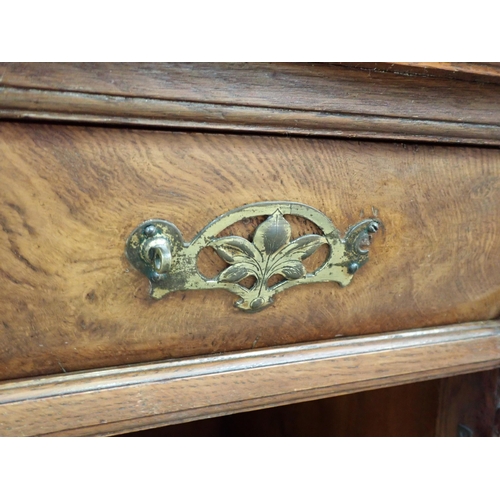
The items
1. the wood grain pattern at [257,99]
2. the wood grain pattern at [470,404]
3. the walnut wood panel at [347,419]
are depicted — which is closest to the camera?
the wood grain pattern at [257,99]

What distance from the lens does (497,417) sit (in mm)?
534

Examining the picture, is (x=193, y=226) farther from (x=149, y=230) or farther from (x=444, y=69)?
(x=444, y=69)

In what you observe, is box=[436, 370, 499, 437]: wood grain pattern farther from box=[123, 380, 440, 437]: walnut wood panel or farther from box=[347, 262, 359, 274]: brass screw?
box=[347, 262, 359, 274]: brass screw

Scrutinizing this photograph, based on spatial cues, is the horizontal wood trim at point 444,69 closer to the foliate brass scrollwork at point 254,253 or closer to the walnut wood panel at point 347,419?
the foliate brass scrollwork at point 254,253

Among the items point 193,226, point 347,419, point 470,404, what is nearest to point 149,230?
point 193,226

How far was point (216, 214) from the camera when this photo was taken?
12.8 inches

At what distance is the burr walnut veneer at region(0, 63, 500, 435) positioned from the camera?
0.28 meters

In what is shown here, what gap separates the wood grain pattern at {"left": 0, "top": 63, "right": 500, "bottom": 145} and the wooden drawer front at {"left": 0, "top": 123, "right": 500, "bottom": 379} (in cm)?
1

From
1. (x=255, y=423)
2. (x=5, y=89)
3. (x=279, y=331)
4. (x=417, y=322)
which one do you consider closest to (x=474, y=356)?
(x=417, y=322)

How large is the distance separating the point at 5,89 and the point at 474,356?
16.2 inches

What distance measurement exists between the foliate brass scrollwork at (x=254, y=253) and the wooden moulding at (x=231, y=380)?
53 millimetres

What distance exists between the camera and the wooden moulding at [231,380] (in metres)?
0.32

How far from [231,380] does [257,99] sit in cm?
20

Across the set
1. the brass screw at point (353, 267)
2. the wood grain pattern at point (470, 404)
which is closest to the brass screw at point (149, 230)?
the brass screw at point (353, 267)
